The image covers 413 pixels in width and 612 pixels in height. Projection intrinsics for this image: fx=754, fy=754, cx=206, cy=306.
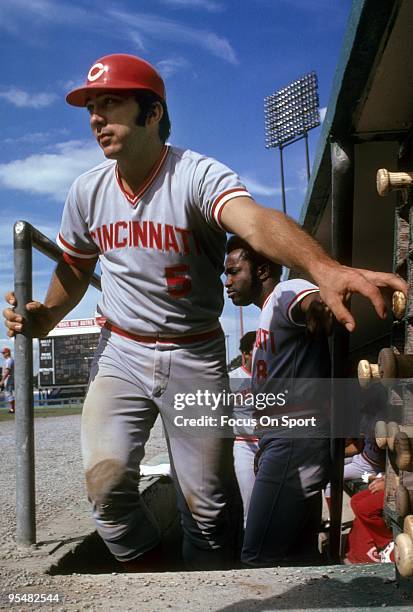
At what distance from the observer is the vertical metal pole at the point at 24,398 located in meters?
2.92

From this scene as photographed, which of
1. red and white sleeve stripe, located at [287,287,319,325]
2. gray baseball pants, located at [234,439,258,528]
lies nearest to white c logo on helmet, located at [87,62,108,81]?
red and white sleeve stripe, located at [287,287,319,325]

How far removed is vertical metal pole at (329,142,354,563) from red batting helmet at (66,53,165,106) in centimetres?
91

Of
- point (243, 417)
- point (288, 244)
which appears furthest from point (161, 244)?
point (243, 417)

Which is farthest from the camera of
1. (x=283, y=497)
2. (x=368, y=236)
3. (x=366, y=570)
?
(x=368, y=236)

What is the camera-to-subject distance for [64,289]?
10.4 ft

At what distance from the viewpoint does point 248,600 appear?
82.9 inches

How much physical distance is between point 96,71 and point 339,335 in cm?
160

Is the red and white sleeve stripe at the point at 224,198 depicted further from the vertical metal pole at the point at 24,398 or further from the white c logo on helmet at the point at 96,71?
the vertical metal pole at the point at 24,398

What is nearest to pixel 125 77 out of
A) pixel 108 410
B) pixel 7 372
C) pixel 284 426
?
pixel 108 410

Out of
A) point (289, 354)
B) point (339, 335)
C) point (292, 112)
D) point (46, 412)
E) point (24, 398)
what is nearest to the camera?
point (24, 398)

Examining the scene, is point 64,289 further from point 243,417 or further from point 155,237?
point 243,417

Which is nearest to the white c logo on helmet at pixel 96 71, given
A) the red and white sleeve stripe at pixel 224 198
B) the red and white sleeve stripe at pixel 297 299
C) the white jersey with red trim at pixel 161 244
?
the white jersey with red trim at pixel 161 244

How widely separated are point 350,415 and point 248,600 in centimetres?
184

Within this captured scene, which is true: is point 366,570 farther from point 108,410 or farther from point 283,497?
point 108,410
